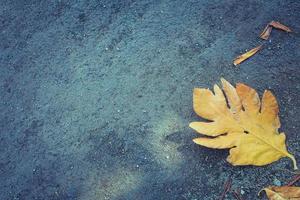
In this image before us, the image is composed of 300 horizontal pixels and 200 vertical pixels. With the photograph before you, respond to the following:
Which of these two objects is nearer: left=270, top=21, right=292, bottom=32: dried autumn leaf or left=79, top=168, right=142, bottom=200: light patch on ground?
left=79, top=168, right=142, bottom=200: light patch on ground

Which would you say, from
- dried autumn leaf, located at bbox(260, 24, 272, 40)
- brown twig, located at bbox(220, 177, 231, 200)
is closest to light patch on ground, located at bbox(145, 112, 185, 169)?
brown twig, located at bbox(220, 177, 231, 200)

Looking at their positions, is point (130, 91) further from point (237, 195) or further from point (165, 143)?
point (237, 195)

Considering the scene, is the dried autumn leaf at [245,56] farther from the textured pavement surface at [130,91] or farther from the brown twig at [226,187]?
the brown twig at [226,187]

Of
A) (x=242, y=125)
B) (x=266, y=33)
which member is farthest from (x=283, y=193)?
→ (x=266, y=33)

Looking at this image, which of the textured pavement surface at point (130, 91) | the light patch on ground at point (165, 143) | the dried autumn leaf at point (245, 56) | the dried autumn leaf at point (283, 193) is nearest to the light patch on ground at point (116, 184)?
the textured pavement surface at point (130, 91)

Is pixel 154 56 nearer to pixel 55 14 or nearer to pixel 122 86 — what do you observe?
pixel 122 86

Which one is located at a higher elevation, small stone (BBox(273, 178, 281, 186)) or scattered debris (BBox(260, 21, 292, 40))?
scattered debris (BBox(260, 21, 292, 40))

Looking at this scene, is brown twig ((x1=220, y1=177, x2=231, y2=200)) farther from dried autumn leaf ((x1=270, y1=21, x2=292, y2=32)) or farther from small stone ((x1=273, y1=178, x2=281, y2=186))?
dried autumn leaf ((x1=270, y1=21, x2=292, y2=32))
